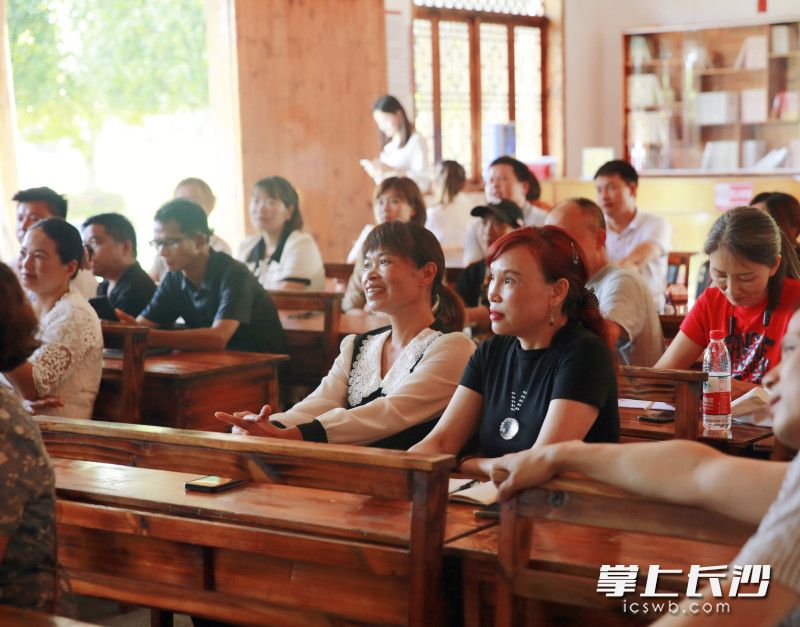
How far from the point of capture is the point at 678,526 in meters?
1.62

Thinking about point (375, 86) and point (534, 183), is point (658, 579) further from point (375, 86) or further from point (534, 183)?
point (375, 86)

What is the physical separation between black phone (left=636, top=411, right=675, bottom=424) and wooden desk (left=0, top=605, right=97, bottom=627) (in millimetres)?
1840

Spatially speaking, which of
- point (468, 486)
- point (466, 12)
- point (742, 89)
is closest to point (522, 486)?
point (468, 486)

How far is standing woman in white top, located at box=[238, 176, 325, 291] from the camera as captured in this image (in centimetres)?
557

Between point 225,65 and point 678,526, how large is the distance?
7159mm

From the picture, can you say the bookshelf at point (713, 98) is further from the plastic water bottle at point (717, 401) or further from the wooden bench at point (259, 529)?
the wooden bench at point (259, 529)

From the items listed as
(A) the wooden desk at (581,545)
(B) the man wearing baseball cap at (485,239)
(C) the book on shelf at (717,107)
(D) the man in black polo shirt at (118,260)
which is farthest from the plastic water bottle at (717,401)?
(C) the book on shelf at (717,107)

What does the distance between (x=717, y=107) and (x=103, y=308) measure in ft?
27.9

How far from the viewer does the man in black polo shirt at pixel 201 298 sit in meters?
4.32

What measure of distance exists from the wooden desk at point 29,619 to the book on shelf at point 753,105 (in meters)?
10.6

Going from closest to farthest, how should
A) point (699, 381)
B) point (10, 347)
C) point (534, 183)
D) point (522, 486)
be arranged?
1. point (522, 486)
2. point (10, 347)
3. point (699, 381)
4. point (534, 183)

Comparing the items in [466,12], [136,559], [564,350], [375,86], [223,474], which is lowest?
[136,559]

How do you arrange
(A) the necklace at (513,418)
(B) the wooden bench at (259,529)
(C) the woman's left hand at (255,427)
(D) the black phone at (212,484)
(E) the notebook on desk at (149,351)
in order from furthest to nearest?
1. (E) the notebook on desk at (149,351)
2. (C) the woman's left hand at (255,427)
3. (A) the necklace at (513,418)
4. (D) the black phone at (212,484)
5. (B) the wooden bench at (259,529)

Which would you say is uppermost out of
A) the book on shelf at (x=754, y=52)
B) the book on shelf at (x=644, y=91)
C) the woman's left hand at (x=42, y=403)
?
the book on shelf at (x=754, y=52)
